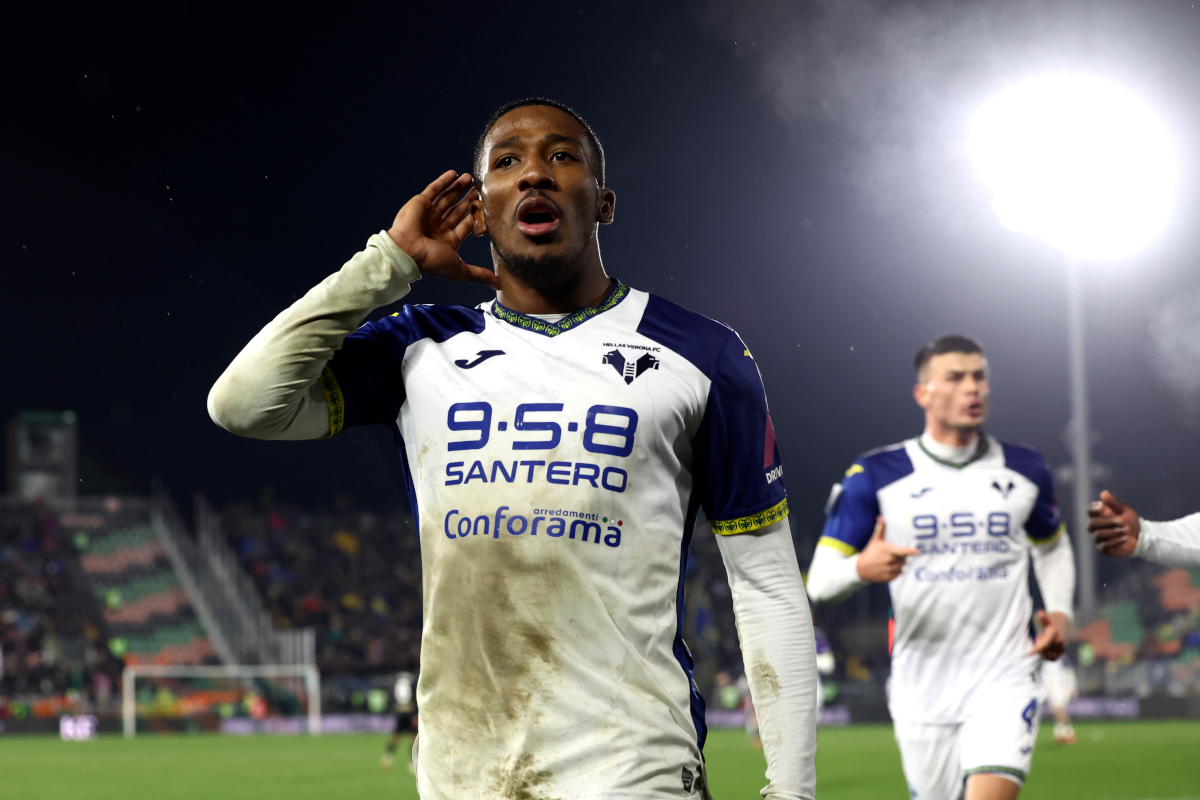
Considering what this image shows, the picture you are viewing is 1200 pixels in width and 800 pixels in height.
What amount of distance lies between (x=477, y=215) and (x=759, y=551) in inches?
34.8

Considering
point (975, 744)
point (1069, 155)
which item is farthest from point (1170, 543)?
point (1069, 155)

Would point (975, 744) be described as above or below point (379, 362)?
below

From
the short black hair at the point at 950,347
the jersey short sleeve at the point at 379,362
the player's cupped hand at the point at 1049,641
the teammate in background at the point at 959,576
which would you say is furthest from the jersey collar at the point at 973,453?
the jersey short sleeve at the point at 379,362

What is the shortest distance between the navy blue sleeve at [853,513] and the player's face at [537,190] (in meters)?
3.91

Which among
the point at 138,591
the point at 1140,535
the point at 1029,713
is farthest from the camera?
the point at 138,591

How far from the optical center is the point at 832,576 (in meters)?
5.82

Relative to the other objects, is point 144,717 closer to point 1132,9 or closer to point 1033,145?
point 1033,145

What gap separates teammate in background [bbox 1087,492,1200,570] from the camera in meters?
4.63

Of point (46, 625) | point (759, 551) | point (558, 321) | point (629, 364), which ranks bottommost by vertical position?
point (46, 625)

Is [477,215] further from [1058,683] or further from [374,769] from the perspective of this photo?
[1058,683]

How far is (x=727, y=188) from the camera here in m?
23.9

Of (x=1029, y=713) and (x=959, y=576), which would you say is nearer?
(x=1029, y=713)

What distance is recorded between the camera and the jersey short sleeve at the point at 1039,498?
6.32 meters

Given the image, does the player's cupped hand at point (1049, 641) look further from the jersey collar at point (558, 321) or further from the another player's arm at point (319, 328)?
the another player's arm at point (319, 328)
